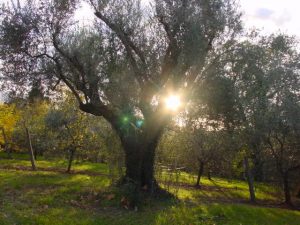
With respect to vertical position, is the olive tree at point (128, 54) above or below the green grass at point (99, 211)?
above

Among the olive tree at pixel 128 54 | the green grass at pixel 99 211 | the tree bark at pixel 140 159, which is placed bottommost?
the green grass at pixel 99 211

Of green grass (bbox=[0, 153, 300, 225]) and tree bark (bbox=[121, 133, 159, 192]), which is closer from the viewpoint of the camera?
green grass (bbox=[0, 153, 300, 225])

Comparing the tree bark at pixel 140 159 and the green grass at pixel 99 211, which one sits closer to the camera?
the green grass at pixel 99 211

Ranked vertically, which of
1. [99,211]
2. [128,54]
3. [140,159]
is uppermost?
[128,54]

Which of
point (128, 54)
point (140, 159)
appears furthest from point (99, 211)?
point (128, 54)

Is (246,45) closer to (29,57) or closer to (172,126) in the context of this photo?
(172,126)

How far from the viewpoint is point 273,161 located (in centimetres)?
3616

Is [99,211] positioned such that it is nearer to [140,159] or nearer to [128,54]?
[140,159]

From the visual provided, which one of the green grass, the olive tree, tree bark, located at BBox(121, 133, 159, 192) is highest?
the olive tree

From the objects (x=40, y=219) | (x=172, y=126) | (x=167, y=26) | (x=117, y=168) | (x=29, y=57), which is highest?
(x=167, y=26)

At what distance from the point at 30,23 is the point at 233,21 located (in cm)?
1163

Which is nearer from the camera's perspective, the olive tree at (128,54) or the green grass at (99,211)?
the green grass at (99,211)

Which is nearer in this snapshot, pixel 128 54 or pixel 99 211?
pixel 99 211

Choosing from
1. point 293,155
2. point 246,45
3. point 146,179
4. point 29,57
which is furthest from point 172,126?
point 293,155
